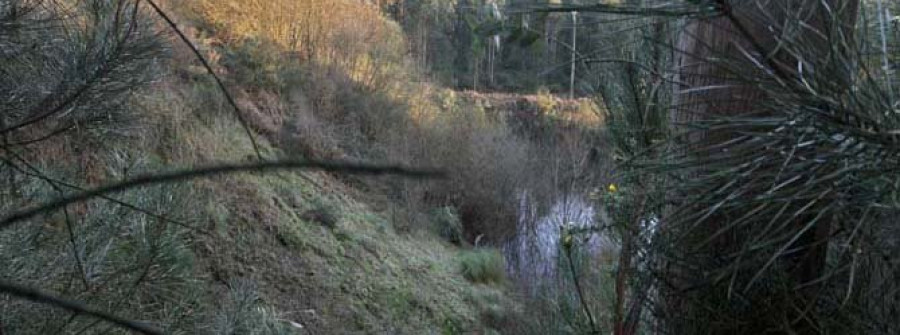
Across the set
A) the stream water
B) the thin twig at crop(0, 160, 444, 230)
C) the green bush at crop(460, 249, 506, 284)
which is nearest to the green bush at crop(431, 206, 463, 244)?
the stream water

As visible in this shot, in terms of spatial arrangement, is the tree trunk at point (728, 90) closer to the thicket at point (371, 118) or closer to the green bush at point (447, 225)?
the thicket at point (371, 118)

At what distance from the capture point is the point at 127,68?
1.90 meters

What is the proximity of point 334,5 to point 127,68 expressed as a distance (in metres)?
9.22

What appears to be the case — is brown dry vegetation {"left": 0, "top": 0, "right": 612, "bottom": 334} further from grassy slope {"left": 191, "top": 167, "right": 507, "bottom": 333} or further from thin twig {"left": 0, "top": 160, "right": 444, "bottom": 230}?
thin twig {"left": 0, "top": 160, "right": 444, "bottom": 230}

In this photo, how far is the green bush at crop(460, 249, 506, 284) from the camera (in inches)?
299

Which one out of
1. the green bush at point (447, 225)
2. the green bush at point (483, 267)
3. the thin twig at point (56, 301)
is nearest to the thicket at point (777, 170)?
the thin twig at point (56, 301)

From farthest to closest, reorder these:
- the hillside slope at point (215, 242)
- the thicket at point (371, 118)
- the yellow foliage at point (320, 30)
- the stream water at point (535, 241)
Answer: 1. the yellow foliage at point (320, 30)
2. the thicket at point (371, 118)
3. the stream water at point (535, 241)
4. the hillside slope at point (215, 242)

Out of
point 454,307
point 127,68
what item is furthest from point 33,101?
point 454,307

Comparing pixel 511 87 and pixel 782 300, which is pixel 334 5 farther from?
pixel 782 300

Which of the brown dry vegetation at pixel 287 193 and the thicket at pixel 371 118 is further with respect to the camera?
the thicket at pixel 371 118

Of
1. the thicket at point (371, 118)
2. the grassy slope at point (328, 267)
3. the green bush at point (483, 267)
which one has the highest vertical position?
the thicket at point (371, 118)

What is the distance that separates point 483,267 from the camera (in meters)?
7.74

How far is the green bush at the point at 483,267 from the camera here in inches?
299

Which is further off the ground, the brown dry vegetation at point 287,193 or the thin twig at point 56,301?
the thin twig at point 56,301
